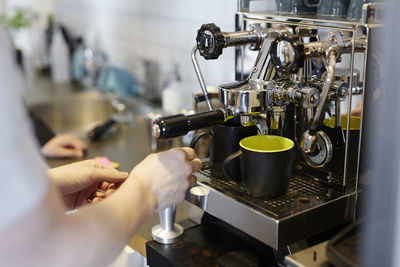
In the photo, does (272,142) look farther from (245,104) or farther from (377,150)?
(377,150)

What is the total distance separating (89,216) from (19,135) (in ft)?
0.46

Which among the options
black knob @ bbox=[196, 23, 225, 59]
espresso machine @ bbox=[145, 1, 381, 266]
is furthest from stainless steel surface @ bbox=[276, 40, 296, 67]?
black knob @ bbox=[196, 23, 225, 59]

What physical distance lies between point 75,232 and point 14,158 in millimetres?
117

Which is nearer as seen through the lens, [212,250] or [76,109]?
[212,250]

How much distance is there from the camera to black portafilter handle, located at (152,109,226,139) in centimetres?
79

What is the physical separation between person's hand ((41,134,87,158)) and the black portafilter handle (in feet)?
2.65

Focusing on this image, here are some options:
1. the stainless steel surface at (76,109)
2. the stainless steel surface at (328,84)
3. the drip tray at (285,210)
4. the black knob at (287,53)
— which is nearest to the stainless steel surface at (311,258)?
the drip tray at (285,210)

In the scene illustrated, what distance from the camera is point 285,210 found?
2.67 feet

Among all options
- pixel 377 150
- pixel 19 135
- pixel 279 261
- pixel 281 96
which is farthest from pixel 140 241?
pixel 377 150

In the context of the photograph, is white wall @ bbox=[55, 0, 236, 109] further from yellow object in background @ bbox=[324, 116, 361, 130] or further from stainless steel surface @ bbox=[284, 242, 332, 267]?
stainless steel surface @ bbox=[284, 242, 332, 267]

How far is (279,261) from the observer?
33.6 inches

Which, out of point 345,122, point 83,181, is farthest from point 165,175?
point 345,122

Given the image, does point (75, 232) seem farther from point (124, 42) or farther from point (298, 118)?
point (124, 42)

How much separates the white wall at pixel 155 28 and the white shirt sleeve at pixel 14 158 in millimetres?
889
